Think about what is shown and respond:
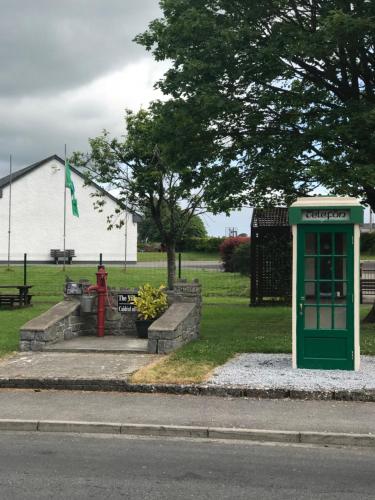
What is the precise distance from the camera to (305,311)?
965cm

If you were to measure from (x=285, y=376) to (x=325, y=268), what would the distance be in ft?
6.10

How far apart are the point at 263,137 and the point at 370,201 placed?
11.4 feet

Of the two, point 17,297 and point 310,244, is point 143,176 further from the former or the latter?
point 310,244

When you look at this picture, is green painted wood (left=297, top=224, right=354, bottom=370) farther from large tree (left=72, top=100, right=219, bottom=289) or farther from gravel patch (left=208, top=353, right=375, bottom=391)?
large tree (left=72, top=100, right=219, bottom=289)

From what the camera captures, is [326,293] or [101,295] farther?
[101,295]

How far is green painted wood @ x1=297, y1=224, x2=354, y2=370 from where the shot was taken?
9.48m

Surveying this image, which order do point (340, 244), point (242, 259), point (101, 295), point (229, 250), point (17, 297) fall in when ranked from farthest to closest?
point (229, 250), point (242, 259), point (17, 297), point (101, 295), point (340, 244)

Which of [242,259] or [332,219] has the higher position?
[332,219]

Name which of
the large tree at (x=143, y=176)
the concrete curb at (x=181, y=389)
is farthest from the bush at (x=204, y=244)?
the concrete curb at (x=181, y=389)

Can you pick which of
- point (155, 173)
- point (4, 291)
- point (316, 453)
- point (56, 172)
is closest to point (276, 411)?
point (316, 453)

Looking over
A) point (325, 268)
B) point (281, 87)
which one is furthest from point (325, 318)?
point (281, 87)

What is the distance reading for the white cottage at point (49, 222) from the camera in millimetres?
48062

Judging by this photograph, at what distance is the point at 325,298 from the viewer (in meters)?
9.57

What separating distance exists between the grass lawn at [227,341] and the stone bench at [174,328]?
220 millimetres
